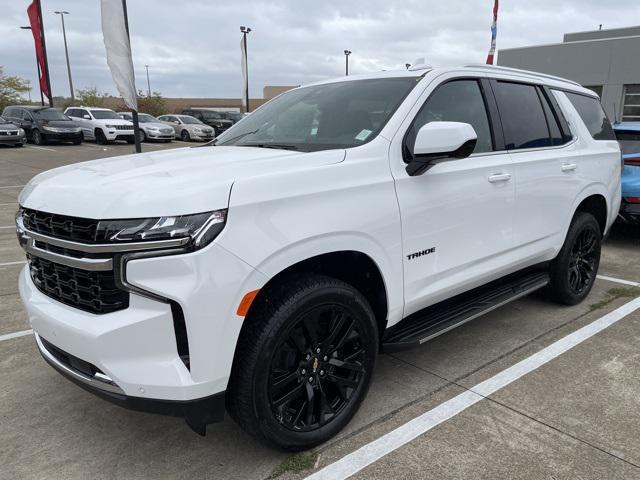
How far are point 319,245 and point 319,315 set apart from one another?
1.18ft

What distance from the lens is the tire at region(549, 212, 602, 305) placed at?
438 cm

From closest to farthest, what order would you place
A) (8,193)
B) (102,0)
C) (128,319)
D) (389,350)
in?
1. (128,319)
2. (389,350)
3. (102,0)
4. (8,193)

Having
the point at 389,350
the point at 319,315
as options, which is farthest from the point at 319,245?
the point at 389,350

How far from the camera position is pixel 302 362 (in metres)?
2.55

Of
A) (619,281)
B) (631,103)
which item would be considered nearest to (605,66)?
(631,103)

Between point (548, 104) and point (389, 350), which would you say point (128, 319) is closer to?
point (389, 350)

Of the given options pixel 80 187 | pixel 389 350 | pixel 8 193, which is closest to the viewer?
pixel 80 187

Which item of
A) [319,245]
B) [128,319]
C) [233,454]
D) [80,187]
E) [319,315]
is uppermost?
[80,187]

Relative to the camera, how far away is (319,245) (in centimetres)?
243

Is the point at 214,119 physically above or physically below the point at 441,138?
below

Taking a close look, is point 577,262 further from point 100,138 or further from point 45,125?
point 100,138

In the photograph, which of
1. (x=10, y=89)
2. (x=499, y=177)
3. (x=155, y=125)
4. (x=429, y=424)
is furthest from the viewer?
(x=10, y=89)

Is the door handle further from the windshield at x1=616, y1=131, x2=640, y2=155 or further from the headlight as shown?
the windshield at x1=616, y1=131, x2=640, y2=155

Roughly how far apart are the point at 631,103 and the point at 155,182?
2368 cm
